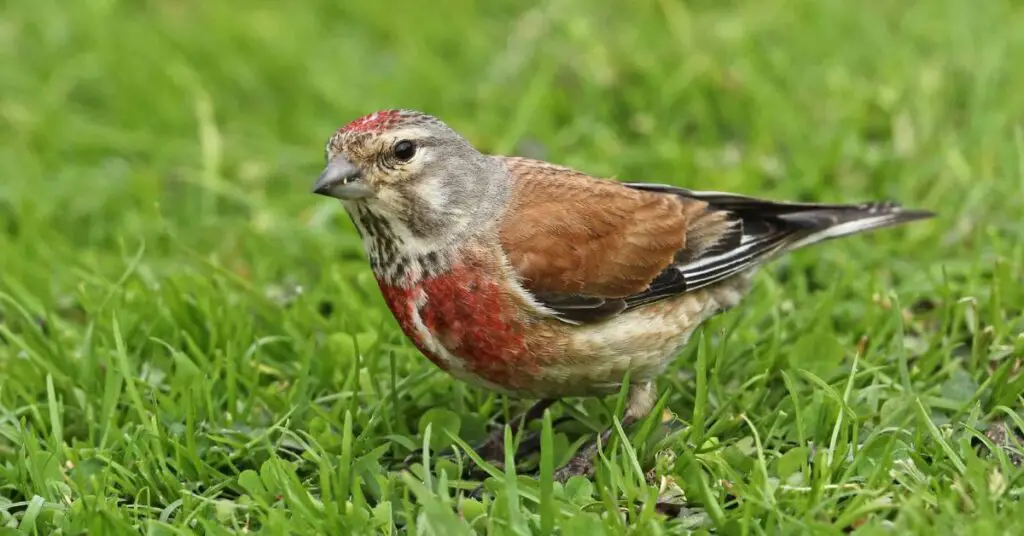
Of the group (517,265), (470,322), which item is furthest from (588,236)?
(470,322)

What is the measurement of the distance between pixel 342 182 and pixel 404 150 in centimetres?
25

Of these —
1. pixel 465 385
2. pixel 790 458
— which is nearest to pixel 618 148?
pixel 465 385

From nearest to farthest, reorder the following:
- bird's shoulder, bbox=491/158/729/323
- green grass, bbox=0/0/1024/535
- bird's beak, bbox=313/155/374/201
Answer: green grass, bbox=0/0/1024/535
bird's beak, bbox=313/155/374/201
bird's shoulder, bbox=491/158/729/323

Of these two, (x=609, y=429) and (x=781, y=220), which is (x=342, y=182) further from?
(x=781, y=220)

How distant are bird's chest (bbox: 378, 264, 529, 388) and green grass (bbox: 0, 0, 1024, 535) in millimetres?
337

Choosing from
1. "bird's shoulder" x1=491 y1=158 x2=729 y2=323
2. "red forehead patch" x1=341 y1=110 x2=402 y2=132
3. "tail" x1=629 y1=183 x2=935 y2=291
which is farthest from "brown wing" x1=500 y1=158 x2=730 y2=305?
"red forehead patch" x1=341 y1=110 x2=402 y2=132

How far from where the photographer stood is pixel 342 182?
4004 mm

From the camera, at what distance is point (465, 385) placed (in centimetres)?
479

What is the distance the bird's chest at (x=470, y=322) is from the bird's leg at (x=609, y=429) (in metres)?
0.40

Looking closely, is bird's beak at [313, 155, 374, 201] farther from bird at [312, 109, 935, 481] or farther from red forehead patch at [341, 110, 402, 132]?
red forehead patch at [341, 110, 402, 132]

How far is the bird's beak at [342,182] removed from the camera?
13.1ft

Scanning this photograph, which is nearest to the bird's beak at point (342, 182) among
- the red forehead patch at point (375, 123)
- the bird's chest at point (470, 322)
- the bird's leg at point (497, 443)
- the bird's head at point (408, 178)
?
the bird's head at point (408, 178)

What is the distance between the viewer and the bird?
411 cm

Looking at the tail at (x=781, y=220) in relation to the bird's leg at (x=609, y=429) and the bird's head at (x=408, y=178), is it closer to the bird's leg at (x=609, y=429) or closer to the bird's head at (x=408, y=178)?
the bird's leg at (x=609, y=429)
